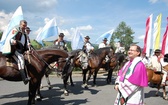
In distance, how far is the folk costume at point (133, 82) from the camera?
375 cm

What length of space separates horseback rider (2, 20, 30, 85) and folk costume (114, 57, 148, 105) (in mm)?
3249

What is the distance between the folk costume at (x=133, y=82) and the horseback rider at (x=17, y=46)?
10.7 ft

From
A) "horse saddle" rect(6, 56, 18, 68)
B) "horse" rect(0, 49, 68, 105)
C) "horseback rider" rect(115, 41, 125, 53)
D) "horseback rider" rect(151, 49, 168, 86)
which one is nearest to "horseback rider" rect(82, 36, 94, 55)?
"horseback rider" rect(151, 49, 168, 86)

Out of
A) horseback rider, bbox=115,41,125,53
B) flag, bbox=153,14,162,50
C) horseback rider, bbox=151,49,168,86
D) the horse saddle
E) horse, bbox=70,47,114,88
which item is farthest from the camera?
horseback rider, bbox=115,41,125,53

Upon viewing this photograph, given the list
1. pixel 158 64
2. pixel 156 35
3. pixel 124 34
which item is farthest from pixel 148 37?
pixel 124 34

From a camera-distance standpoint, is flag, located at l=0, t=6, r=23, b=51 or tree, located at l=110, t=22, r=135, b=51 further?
tree, located at l=110, t=22, r=135, b=51

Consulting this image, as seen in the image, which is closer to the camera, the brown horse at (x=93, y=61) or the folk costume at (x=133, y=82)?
the folk costume at (x=133, y=82)

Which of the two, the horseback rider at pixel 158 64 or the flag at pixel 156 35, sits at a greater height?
the flag at pixel 156 35

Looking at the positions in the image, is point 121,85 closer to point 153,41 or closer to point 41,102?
point 41,102

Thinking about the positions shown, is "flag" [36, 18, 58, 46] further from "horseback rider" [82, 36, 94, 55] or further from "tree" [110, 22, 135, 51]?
"tree" [110, 22, 135, 51]

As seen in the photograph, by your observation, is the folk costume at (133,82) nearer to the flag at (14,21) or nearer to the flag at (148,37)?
the flag at (14,21)

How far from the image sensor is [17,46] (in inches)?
240

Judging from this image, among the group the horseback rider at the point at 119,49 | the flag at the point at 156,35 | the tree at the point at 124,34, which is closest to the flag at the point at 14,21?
the flag at the point at 156,35

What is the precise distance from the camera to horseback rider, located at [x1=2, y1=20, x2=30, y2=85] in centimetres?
580
